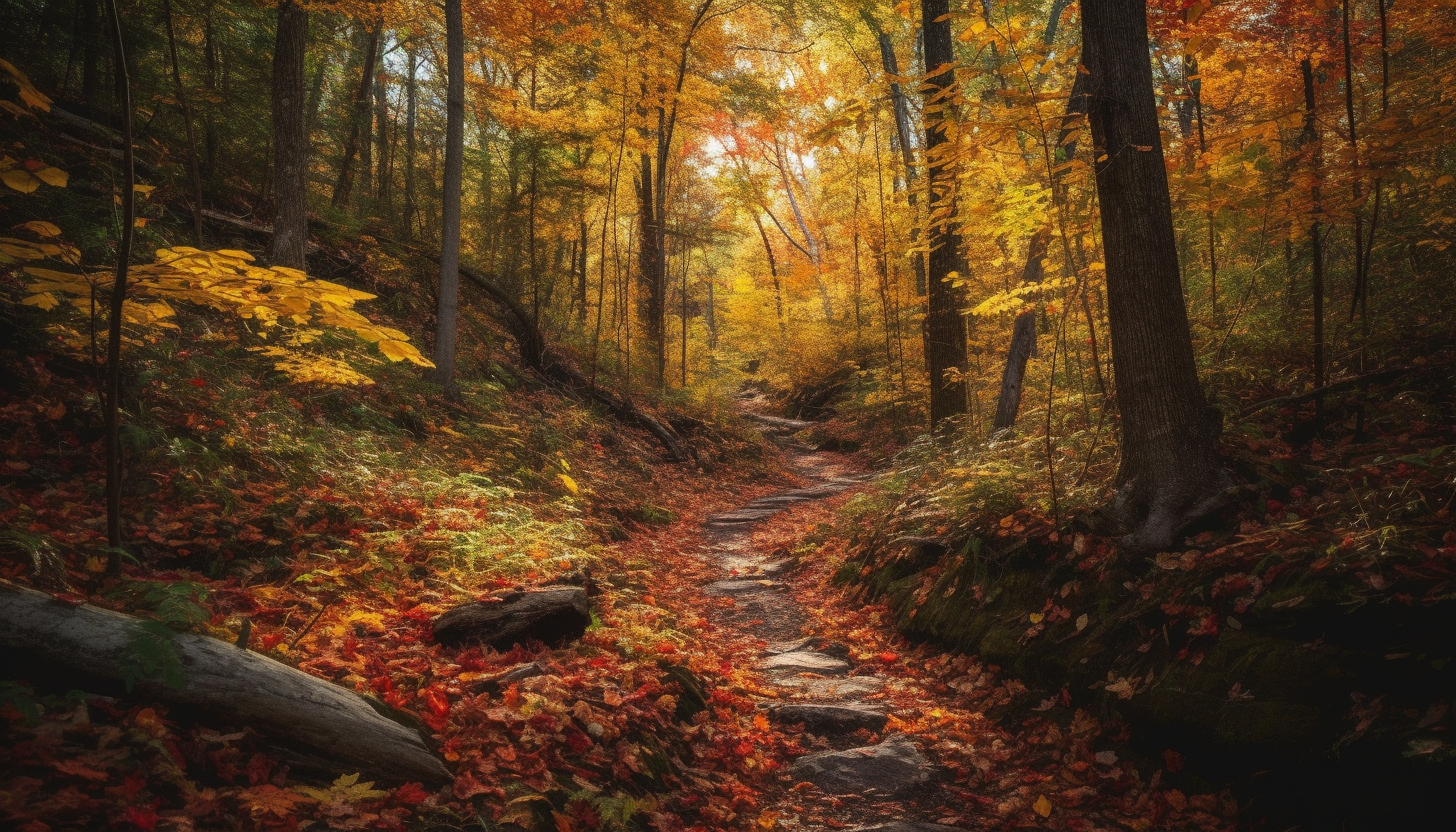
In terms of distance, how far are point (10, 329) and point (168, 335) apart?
1777 millimetres

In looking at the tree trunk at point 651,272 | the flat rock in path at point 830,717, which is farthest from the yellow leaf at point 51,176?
the tree trunk at point 651,272

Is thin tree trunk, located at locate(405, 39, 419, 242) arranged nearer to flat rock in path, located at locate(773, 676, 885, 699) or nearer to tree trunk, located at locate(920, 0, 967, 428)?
tree trunk, located at locate(920, 0, 967, 428)

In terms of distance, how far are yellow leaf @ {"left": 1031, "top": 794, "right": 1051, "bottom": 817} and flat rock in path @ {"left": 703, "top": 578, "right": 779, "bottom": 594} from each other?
4.26 m

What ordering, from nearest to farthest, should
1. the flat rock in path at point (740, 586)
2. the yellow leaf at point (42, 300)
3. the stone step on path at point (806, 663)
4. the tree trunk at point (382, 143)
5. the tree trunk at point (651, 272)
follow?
the yellow leaf at point (42, 300) → the stone step on path at point (806, 663) → the flat rock in path at point (740, 586) → the tree trunk at point (382, 143) → the tree trunk at point (651, 272)

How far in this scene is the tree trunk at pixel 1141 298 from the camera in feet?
14.3

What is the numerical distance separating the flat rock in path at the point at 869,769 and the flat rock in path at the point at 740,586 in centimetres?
335

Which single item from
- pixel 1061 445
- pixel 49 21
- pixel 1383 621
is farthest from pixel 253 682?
pixel 49 21

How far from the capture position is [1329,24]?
6.86 metres

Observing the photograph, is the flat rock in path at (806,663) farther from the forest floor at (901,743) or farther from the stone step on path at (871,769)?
the stone step on path at (871,769)

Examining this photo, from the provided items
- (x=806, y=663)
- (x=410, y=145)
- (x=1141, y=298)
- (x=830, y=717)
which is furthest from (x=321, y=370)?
(x=410, y=145)

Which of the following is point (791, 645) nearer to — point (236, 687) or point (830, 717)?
point (830, 717)

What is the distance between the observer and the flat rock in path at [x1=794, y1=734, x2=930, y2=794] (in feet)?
12.4

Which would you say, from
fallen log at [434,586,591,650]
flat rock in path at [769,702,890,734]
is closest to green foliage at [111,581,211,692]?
fallen log at [434,586,591,650]

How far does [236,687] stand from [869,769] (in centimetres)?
331
